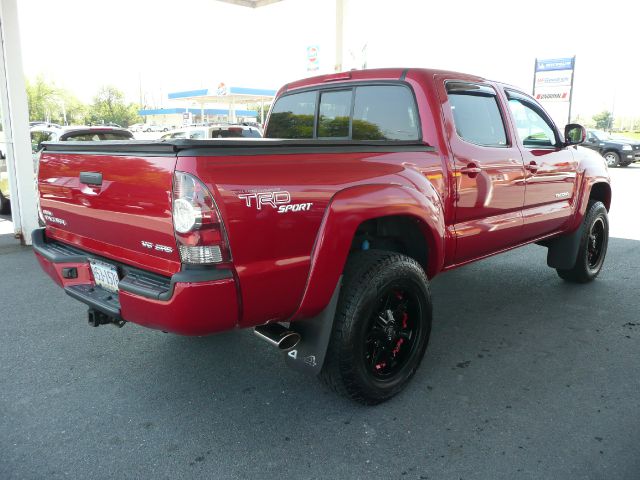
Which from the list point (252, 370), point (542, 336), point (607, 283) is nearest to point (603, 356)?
point (542, 336)

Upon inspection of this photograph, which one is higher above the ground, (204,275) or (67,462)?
(204,275)

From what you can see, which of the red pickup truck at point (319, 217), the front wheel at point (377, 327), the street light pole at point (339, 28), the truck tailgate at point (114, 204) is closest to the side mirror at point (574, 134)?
the red pickup truck at point (319, 217)

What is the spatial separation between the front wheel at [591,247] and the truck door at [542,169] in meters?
0.45

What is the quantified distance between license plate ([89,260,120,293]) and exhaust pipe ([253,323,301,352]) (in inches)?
30.3

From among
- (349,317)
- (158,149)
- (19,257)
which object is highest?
(158,149)

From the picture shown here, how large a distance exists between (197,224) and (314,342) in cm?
93

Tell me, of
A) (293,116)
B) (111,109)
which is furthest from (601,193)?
(111,109)

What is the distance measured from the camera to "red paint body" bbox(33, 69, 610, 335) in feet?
7.34

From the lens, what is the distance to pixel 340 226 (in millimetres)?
2564

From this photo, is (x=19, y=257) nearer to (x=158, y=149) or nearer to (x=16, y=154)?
(x=16, y=154)

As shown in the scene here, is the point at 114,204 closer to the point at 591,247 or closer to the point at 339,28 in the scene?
the point at 591,247

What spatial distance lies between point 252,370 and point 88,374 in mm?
1038

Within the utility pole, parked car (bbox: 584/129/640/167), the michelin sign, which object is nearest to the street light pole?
the utility pole

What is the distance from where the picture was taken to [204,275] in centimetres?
219
